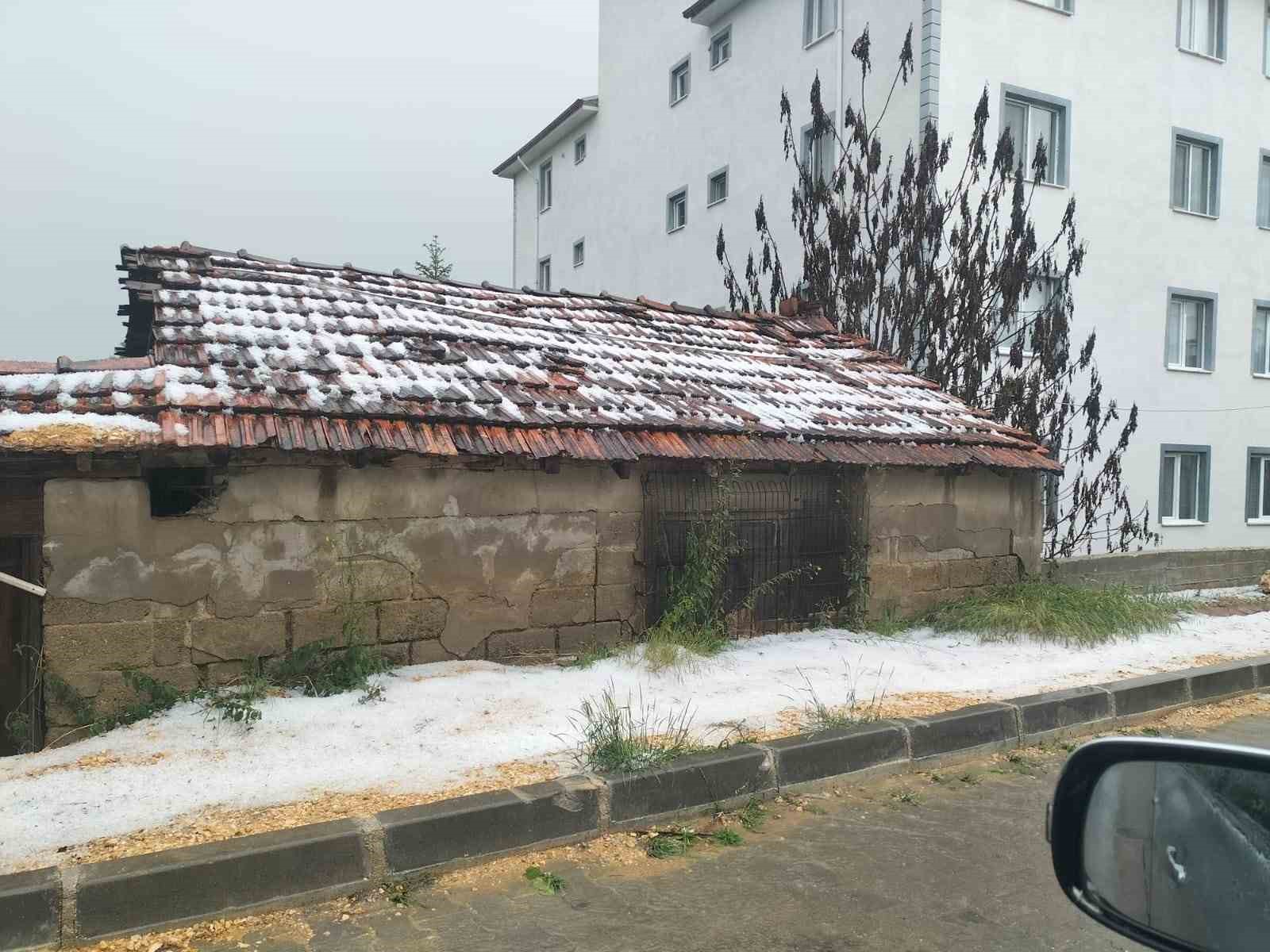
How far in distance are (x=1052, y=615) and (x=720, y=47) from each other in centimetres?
1513

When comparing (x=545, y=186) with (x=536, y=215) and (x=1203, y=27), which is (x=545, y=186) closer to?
(x=536, y=215)

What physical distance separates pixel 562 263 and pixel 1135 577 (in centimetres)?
1732

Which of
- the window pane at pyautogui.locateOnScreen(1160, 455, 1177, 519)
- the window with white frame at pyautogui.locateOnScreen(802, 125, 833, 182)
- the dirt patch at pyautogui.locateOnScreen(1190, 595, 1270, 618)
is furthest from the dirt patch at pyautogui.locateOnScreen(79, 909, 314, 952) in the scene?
the window pane at pyautogui.locateOnScreen(1160, 455, 1177, 519)

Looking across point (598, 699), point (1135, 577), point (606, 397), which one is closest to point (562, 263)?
point (1135, 577)

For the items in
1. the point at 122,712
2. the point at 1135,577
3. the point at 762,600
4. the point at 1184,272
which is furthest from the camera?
the point at 1184,272

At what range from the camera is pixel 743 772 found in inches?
183

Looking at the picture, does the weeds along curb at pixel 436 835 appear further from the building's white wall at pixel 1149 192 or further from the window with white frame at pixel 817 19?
the window with white frame at pixel 817 19

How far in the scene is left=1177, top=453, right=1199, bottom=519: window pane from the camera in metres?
17.3

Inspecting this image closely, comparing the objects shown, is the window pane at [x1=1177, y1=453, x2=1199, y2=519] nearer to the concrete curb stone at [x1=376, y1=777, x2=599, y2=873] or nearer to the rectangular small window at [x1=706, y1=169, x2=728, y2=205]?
the rectangular small window at [x1=706, y1=169, x2=728, y2=205]

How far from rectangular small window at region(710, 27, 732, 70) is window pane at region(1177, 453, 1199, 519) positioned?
39.2 feet

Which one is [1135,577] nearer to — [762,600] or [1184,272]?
[762,600]

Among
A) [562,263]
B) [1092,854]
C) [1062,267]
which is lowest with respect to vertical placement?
[1092,854]

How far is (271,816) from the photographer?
393 cm

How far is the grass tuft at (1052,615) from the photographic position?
26.4 ft
